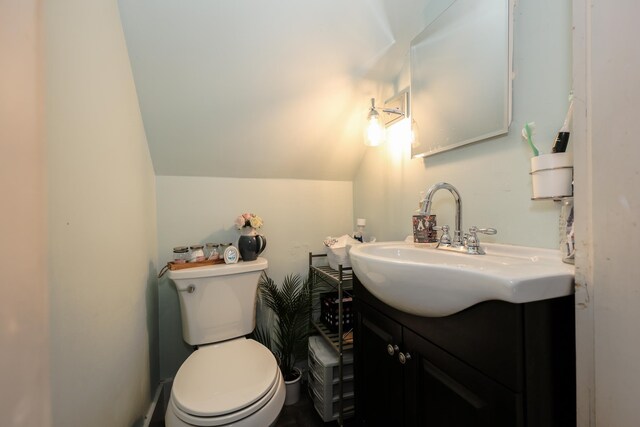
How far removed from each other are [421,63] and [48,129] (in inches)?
48.7

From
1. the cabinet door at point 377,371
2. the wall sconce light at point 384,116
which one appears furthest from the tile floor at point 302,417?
the wall sconce light at point 384,116

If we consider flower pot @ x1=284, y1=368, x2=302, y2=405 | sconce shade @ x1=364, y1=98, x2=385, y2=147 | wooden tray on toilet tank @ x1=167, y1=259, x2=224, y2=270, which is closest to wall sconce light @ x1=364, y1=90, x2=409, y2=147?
sconce shade @ x1=364, y1=98, x2=385, y2=147

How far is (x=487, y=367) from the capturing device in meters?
0.51

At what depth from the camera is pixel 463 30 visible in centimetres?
92

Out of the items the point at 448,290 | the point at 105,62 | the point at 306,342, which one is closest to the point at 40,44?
the point at 105,62

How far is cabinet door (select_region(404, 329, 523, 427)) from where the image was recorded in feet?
1.59

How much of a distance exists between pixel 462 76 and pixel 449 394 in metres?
0.99

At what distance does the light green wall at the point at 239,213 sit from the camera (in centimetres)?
144

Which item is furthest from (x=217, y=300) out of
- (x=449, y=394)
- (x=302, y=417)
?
(x=449, y=394)

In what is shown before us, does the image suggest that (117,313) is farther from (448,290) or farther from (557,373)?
(557,373)

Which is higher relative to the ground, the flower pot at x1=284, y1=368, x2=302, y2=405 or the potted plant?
the potted plant

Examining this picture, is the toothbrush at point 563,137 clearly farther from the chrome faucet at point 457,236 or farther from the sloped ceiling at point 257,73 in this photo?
the sloped ceiling at point 257,73

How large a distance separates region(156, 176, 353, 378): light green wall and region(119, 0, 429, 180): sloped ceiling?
4.0 inches

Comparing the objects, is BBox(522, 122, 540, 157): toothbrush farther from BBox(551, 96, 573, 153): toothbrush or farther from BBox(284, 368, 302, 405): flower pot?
BBox(284, 368, 302, 405): flower pot
